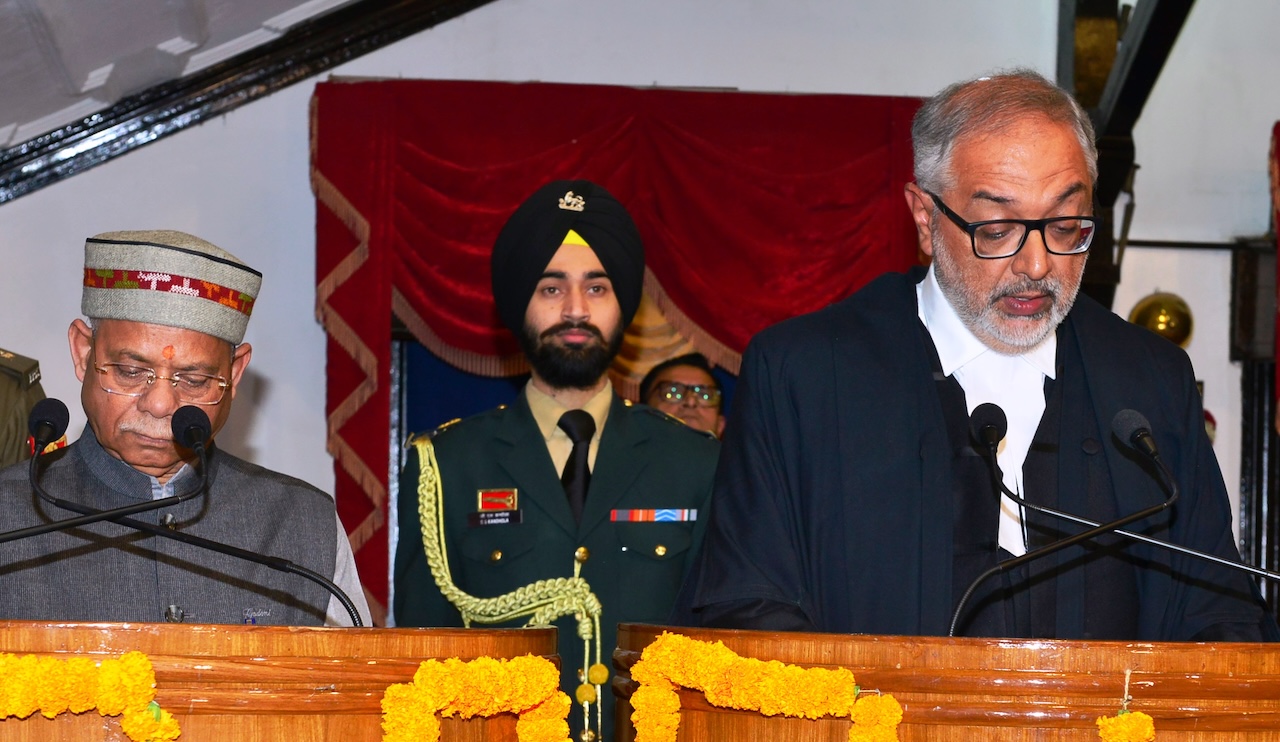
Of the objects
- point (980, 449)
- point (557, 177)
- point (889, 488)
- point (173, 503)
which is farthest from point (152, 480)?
point (557, 177)

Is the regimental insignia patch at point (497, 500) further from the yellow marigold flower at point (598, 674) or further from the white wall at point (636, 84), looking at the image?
the white wall at point (636, 84)

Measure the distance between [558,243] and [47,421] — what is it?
1.51 m

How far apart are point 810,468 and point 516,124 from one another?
339 cm

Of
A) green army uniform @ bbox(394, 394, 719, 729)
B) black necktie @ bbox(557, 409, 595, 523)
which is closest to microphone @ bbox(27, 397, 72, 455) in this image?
green army uniform @ bbox(394, 394, 719, 729)

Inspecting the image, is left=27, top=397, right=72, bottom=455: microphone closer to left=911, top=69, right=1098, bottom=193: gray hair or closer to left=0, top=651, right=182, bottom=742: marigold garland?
left=0, top=651, right=182, bottom=742: marigold garland

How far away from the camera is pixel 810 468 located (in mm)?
2248

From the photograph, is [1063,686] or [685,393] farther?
[685,393]

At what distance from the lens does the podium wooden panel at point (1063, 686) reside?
5.09 feet

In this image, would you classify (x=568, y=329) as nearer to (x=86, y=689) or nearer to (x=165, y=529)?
(x=165, y=529)

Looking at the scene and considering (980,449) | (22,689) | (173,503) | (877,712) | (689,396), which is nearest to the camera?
(22,689)

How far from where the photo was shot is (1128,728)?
1516 mm

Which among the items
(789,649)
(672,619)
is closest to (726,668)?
(789,649)

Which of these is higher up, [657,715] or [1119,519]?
[1119,519]

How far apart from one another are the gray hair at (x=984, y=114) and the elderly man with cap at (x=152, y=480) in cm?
124
